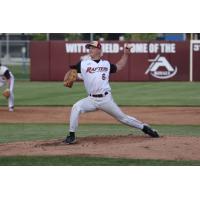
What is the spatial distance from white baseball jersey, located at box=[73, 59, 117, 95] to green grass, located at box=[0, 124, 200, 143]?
2.10m

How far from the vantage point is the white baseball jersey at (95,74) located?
38.5ft

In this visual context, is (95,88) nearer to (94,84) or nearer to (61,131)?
(94,84)

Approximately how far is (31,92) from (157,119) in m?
11.6

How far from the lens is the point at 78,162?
9969mm

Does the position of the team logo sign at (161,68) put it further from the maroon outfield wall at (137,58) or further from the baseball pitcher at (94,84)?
the baseball pitcher at (94,84)

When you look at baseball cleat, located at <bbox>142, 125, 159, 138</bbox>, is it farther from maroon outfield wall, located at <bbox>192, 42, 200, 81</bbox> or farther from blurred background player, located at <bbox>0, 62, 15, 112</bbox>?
maroon outfield wall, located at <bbox>192, 42, 200, 81</bbox>

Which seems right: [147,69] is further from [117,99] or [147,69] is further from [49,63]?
[117,99]

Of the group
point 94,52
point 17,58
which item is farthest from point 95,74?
point 17,58

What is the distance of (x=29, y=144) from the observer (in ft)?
39.6

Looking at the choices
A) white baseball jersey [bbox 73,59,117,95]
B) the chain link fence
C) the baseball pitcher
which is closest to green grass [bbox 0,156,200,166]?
the baseball pitcher

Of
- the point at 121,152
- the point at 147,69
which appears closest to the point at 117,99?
the point at 147,69

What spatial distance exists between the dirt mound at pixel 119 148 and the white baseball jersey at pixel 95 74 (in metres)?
1.03

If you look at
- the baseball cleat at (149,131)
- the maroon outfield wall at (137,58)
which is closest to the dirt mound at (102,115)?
the baseball cleat at (149,131)

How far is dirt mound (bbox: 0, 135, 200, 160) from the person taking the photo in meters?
10.7
